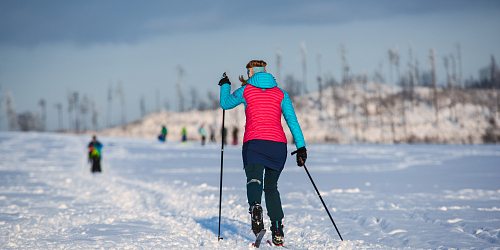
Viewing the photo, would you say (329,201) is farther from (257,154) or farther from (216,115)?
(216,115)

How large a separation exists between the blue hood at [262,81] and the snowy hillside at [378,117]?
161ft

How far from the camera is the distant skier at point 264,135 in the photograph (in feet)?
13.0

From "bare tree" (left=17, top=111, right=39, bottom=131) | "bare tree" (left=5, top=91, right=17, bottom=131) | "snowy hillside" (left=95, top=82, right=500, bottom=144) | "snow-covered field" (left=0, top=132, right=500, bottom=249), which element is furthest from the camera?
"bare tree" (left=17, top=111, right=39, bottom=131)

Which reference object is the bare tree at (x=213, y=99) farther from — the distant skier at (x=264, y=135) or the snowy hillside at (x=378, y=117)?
the distant skier at (x=264, y=135)

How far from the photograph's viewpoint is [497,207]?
255 inches

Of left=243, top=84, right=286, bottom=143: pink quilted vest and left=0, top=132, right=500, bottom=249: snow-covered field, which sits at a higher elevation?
left=243, top=84, right=286, bottom=143: pink quilted vest

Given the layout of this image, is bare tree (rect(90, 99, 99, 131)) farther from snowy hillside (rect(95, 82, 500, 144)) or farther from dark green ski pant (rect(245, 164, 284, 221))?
dark green ski pant (rect(245, 164, 284, 221))

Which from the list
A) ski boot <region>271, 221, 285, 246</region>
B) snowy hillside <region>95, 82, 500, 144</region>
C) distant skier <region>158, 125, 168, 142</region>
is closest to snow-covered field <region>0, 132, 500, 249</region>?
ski boot <region>271, 221, 285, 246</region>

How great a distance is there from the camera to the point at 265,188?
414 cm

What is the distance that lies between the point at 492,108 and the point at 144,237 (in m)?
86.4

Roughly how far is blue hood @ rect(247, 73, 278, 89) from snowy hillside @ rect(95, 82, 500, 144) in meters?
49.1

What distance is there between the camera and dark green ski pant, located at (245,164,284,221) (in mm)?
3938

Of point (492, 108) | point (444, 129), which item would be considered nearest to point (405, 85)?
point (492, 108)

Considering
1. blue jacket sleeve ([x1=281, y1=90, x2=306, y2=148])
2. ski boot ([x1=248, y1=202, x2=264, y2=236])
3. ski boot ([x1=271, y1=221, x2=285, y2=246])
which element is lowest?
ski boot ([x1=271, y1=221, x2=285, y2=246])
